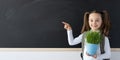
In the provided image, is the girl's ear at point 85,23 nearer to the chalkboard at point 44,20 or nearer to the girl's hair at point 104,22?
the girl's hair at point 104,22

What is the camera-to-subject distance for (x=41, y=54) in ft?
7.95

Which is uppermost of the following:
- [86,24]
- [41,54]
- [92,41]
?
[86,24]

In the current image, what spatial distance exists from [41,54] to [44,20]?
0.31m

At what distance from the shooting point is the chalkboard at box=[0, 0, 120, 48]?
2346 mm

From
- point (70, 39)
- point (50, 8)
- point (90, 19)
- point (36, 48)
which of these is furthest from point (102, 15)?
point (36, 48)

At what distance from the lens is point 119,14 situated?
2.34m

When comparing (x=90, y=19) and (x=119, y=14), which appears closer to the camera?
(x=90, y=19)

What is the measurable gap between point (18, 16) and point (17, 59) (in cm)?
40

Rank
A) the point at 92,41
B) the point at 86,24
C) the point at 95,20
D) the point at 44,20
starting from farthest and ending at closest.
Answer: the point at 44,20 < the point at 86,24 < the point at 95,20 < the point at 92,41

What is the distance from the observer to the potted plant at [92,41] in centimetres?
195

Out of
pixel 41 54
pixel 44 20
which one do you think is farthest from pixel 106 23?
pixel 41 54

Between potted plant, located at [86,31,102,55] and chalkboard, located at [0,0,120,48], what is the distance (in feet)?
1.36

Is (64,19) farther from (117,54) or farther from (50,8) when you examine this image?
(117,54)

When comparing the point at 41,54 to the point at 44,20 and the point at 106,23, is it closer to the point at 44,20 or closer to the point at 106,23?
the point at 44,20
